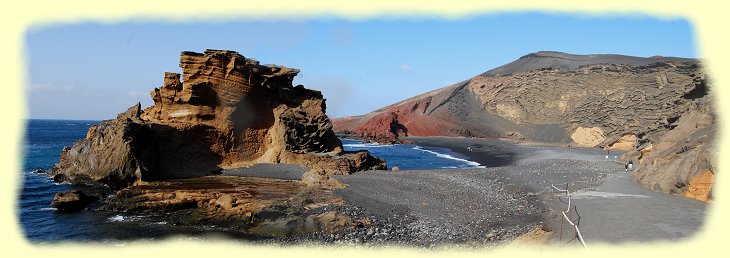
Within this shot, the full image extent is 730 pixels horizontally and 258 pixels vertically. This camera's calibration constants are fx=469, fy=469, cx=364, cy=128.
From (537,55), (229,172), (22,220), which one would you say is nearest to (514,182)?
(229,172)

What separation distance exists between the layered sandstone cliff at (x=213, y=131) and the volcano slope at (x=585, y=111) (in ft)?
52.1

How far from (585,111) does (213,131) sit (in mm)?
51200

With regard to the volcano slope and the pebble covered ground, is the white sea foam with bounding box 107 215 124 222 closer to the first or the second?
the pebble covered ground

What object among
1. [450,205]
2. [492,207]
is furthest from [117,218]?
[492,207]

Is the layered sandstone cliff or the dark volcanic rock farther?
the layered sandstone cliff

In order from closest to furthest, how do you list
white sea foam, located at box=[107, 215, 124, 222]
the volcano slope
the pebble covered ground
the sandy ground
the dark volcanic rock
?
1. the sandy ground
2. the pebble covered ground
3. white sea foam, located at box=[107, 215, 124, 222]
4. the dark volcanic rock
5. the volcano slope

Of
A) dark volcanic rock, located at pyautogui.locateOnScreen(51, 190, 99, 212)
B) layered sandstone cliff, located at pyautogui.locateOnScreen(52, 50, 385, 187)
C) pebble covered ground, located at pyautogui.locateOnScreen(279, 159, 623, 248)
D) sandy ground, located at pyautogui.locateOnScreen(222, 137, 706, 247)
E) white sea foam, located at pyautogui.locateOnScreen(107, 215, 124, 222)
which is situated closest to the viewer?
sandy ground, located at pyautogui.locateOnScreen(222, 137, 706, 247)

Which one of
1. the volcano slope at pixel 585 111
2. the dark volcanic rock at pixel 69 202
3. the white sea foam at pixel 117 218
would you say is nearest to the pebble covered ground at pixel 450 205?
the volcano slope at pixel 585 111

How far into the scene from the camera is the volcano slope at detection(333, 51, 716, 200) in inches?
797

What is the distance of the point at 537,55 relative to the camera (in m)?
88.2

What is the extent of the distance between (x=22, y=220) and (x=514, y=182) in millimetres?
20661

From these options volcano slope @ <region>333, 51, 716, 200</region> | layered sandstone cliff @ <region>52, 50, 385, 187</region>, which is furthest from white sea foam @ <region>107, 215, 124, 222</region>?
volcano slope @ <region>333, 51, 716, 200</region>

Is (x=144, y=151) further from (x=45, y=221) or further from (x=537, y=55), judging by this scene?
(x=537, y=55)

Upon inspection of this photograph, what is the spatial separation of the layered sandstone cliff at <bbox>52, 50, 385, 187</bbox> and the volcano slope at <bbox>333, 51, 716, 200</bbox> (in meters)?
15.9
